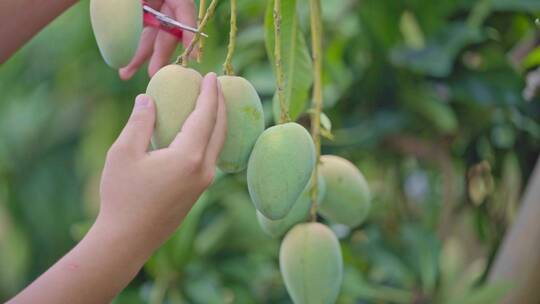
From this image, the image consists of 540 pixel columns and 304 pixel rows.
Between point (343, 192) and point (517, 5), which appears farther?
point (517, 5)

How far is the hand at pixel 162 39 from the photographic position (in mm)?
668

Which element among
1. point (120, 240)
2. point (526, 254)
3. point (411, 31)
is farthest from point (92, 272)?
point (411, 31)

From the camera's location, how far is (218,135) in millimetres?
546

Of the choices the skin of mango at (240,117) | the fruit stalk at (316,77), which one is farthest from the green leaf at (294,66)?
the skin of mango at (240,117)

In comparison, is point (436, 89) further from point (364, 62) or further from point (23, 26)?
point (23, 26)

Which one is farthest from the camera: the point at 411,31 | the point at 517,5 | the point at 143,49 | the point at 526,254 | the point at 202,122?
the point at 411,31

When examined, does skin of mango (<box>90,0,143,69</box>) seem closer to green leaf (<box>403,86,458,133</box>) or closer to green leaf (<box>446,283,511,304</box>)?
green leaf (<box>446,283,511,304</box>)

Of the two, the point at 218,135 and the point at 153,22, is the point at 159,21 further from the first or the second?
the point at 218,135

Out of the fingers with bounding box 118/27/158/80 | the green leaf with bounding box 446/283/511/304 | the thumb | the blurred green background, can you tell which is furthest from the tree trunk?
the thumb

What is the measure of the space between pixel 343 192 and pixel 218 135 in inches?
7.9

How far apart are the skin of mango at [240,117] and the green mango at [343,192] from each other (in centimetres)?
17

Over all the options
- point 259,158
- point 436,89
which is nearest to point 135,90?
point 436,89

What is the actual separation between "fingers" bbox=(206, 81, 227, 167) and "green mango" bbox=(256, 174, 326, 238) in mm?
113

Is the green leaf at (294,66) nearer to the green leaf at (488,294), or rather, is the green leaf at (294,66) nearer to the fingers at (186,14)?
the fingers at (186,14)
